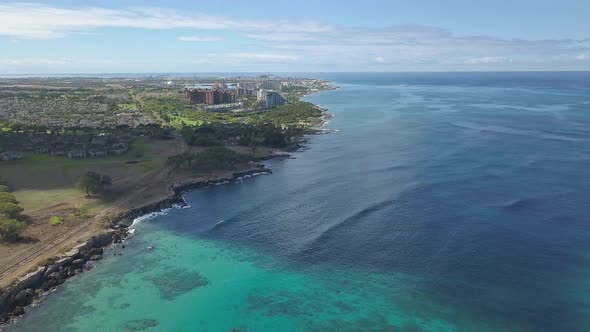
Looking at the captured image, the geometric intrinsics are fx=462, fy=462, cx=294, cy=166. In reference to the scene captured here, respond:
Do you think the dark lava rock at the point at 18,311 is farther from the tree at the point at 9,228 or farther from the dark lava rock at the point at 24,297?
the tree at the point at 9,228

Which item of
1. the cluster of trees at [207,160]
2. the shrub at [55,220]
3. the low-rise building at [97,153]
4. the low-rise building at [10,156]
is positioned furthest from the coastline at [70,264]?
the low-rise building at [10,156]

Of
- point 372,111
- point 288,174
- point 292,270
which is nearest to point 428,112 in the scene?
point 372,111

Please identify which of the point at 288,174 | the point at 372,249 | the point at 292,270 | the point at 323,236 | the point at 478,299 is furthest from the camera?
the point at 288,174

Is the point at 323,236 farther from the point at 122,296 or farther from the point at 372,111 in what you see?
the point at 372,111

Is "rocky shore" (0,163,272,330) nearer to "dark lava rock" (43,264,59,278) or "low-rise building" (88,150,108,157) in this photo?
"dark lava rock" (43,264,59,278)

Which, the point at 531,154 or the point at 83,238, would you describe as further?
the point at 531,154

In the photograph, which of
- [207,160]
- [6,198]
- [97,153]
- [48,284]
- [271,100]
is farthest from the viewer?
[271,100]

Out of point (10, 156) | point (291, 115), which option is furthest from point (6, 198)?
point (291, 115)

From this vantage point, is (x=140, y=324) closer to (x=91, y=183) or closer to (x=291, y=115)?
(x=91, y=183)
